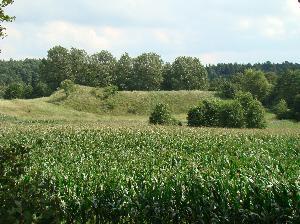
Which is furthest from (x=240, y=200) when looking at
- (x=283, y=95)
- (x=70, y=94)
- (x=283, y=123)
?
(x=283, y=95)

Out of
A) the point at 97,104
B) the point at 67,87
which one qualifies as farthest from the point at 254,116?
the point at 67,87

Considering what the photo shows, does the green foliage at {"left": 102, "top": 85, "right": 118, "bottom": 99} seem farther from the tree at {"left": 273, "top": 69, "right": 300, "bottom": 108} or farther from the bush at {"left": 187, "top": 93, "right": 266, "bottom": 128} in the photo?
the tree at {"left": 273, "top": 69, "right": 300, "bottom": 108}

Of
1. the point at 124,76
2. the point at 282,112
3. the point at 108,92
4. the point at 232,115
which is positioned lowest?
the point at 282,112

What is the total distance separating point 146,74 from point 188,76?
11.8 meters

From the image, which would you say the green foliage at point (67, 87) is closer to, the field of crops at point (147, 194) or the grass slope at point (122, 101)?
the grass slope at point (122, 101)

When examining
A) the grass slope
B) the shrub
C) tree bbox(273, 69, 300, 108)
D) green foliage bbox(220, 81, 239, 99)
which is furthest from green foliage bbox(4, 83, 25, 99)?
tree bbox(273, 69, 300, 108)

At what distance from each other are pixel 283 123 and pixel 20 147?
228ft

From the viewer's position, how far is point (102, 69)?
101625 mm

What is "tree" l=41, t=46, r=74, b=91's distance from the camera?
100188 mm

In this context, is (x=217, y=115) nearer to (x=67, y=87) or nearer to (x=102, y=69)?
(x=67, y=87)

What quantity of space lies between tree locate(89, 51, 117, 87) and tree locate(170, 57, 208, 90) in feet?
51.6

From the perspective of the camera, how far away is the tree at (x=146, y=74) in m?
100

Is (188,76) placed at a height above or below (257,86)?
above

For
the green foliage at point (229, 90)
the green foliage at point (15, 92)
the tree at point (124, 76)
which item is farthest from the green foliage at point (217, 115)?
the green foliage at point (15, 92)
